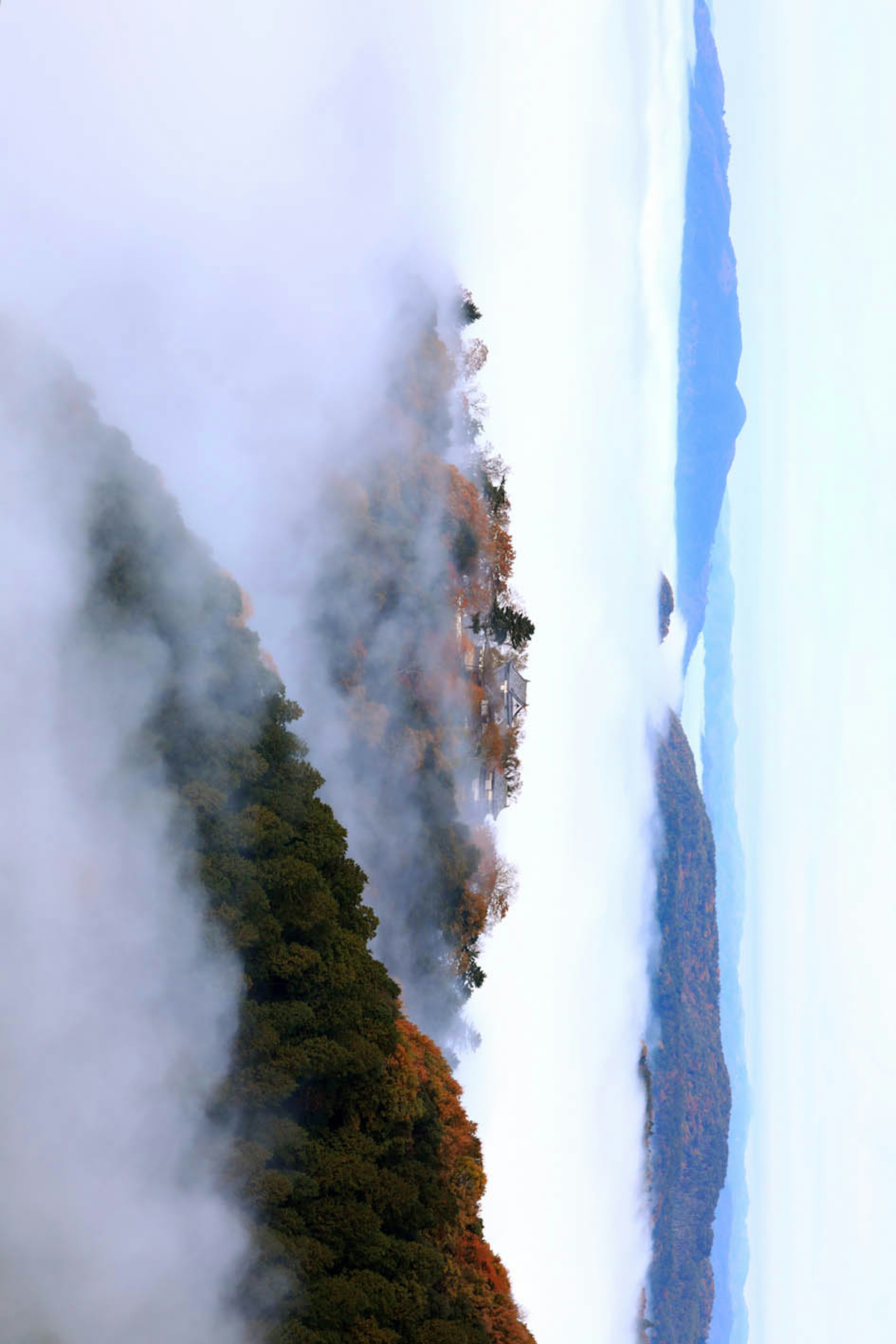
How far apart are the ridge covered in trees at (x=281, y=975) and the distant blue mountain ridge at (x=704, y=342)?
33.7 m

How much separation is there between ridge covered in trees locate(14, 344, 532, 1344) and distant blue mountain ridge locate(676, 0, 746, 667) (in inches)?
1329

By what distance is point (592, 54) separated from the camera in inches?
1447

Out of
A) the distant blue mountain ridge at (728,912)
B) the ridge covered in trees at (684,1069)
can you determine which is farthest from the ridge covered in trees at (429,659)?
the distant blue mountain ridge at (728,912)

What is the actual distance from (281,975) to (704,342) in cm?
4043

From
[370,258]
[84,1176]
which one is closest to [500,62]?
[370,258]

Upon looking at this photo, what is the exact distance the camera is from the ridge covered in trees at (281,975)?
18672 mm

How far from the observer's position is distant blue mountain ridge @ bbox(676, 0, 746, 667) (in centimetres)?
4888

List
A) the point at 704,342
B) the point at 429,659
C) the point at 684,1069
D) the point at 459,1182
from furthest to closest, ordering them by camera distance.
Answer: the point at 704,342
the point at 684,1069
the point at 429,659
the point at 459,1182

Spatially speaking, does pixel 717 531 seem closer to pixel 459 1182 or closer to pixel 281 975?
pixel 459 1182

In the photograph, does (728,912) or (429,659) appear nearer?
(429,659)

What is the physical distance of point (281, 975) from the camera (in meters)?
20.1

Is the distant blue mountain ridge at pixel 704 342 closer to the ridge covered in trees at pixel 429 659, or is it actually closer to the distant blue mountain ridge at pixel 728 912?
the distant blue mountain ridge at pixel 728 912

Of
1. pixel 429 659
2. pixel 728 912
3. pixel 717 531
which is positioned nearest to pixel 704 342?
pixel 717 531

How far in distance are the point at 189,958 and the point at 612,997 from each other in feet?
86.3
